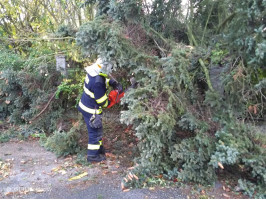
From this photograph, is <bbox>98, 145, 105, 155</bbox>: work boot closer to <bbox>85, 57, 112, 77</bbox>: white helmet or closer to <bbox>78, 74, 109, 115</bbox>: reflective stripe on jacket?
<bbox>78, 74, 109, 115</bbox>: reflective stripe on jacket

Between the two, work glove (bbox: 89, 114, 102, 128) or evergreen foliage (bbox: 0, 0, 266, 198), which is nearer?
evergreen foliage (bbox: 0, 0, 266, 198)

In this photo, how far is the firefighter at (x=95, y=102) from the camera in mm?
4422

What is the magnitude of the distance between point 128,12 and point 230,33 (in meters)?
1.77

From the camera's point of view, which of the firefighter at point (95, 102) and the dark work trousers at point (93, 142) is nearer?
the firefighter at point (95, 102)

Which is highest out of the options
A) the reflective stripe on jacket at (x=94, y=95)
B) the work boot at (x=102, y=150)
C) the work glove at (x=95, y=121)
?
the reflective stripe on jacket at (x=94, y=95)

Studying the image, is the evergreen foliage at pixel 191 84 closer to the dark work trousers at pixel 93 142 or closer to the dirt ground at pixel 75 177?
the dirt ground at pixel 75 177

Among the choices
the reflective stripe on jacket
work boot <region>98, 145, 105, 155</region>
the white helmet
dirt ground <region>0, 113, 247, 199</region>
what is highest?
the white helmet

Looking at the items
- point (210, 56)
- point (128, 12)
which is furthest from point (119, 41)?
point (210, 56)

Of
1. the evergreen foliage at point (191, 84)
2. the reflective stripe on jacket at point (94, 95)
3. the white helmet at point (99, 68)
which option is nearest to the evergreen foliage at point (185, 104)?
the evergreen foliage at point (191, 84)

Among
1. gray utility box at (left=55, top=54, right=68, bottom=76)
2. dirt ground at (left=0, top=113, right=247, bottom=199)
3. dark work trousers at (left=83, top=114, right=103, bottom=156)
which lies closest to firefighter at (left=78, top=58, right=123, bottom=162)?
dark work trousers at (left=83, top=114, right=103, bottom=156)

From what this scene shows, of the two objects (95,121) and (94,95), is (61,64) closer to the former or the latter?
(94,95)

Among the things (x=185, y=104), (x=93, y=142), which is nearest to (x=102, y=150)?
(x=93, y=142)

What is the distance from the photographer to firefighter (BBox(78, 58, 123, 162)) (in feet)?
14.5

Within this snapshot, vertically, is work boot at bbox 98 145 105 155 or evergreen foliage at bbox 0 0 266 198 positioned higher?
evergreen foliage at bbox 0 0 266 198
